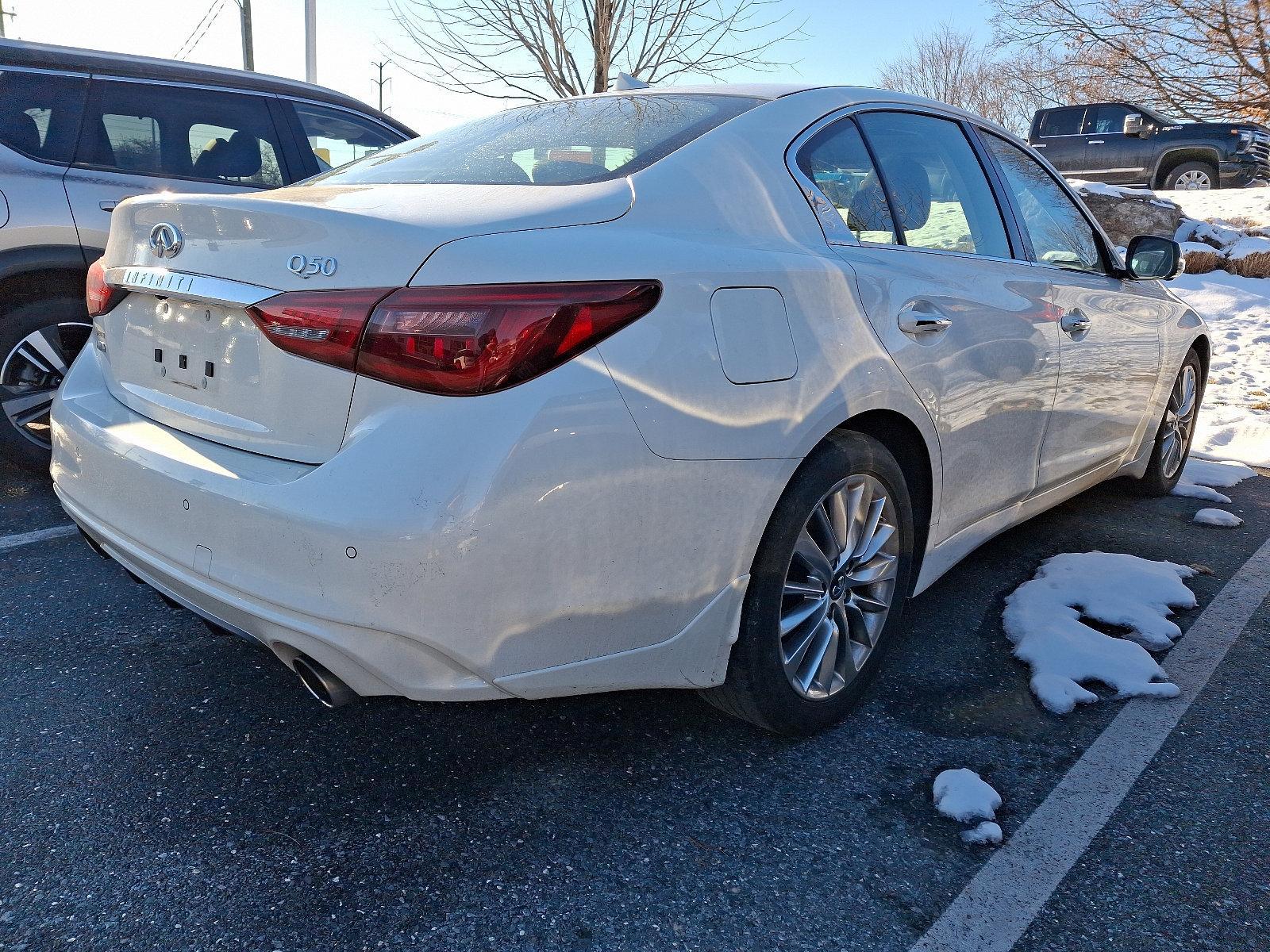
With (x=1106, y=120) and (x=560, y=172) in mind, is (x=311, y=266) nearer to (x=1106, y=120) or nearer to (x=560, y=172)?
(x=560, y=172)

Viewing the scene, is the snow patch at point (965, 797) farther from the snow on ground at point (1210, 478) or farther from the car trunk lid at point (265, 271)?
the snow on ground at point (1210, 478)

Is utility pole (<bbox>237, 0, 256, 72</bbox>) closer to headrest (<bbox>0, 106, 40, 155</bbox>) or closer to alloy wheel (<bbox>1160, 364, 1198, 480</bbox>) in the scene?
headrest (<bbox>0, 106, 40, 155</bbox>)

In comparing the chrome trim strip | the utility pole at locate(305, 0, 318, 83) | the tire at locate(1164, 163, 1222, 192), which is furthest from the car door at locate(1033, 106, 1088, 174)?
the chrome trim strip

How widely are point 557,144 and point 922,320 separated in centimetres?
101

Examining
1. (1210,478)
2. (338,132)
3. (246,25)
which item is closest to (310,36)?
(246,25)

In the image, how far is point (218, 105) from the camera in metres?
4.85

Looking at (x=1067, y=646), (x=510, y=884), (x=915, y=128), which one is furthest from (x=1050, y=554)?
(x=510, y=884)

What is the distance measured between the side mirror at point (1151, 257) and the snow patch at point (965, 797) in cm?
245

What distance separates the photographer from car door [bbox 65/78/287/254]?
433 cm

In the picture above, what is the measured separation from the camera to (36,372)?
4363mm

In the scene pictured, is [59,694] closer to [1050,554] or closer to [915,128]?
[915,128]

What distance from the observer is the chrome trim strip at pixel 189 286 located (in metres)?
1.96

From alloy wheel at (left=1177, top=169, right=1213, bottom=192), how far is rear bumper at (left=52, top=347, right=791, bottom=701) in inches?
680

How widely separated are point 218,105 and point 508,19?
8615mm
